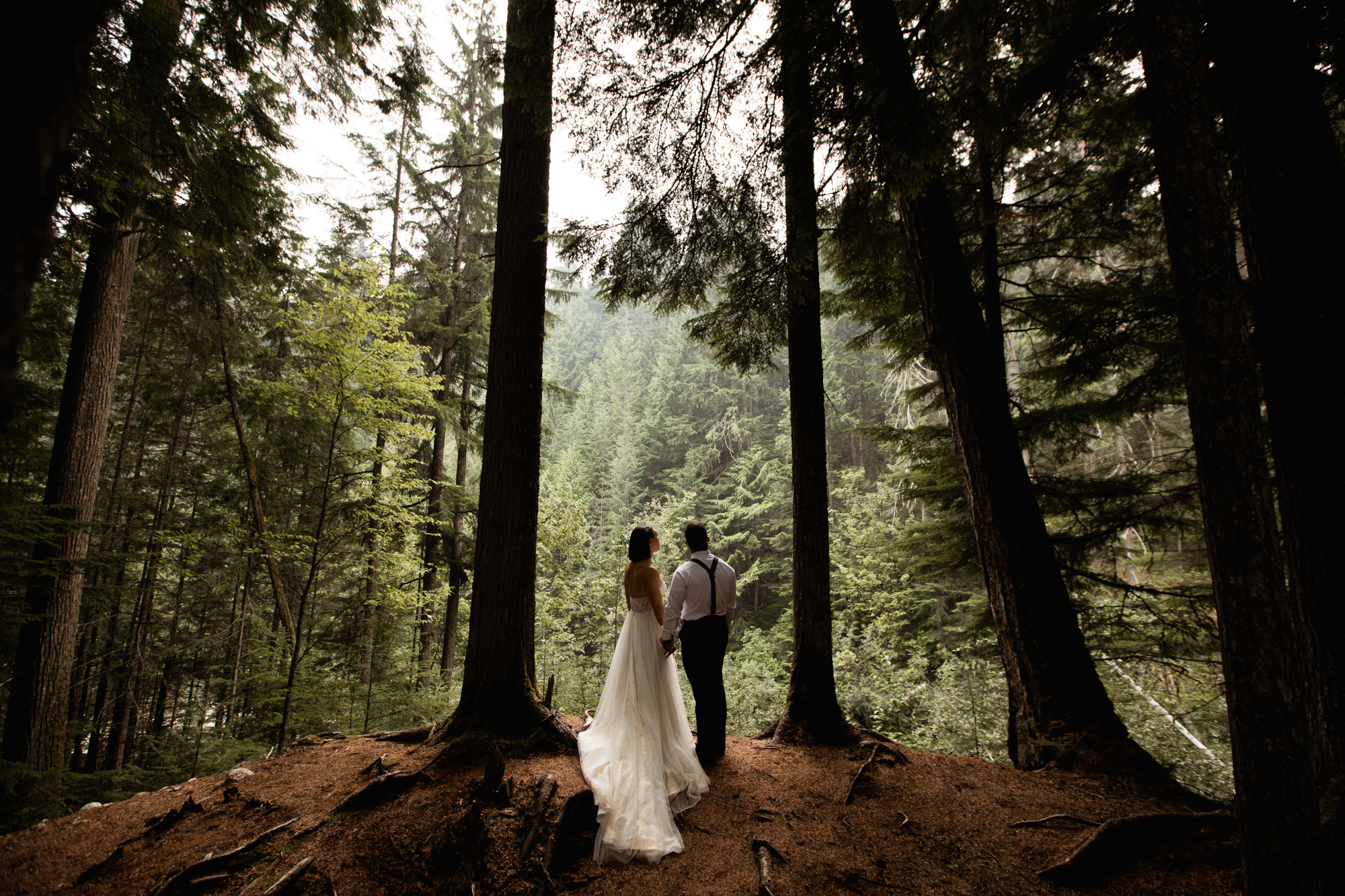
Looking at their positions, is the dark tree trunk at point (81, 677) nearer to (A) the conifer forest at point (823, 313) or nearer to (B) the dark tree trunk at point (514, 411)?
(A) the conifer forest at point (823, 313)

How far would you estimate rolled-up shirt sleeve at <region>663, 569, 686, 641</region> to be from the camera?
4.34 metres

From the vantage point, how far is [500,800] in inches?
130

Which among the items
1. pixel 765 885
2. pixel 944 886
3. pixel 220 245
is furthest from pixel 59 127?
pixel 220 245

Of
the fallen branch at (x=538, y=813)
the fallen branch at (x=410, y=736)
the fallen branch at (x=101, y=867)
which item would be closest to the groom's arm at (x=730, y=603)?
the fallen branch at (x=538, y=813)

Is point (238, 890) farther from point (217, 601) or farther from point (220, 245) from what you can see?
point (217, 601)

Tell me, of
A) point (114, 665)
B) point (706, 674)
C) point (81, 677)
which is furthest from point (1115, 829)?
point (81, 677)

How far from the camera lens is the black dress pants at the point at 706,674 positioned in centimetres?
444

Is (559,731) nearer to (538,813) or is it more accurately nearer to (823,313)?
(538,813)

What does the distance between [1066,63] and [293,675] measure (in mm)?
10432

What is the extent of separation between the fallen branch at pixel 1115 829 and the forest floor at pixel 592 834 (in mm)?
48

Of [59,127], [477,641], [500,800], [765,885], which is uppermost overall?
[59,127]

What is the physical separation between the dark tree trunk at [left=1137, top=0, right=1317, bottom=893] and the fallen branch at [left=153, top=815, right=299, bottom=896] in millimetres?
5063

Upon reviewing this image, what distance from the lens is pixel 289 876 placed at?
274cm

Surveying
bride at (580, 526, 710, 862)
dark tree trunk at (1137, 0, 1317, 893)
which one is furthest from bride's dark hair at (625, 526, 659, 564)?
dark tree trunk at (1137, 0, 1317, 893)
